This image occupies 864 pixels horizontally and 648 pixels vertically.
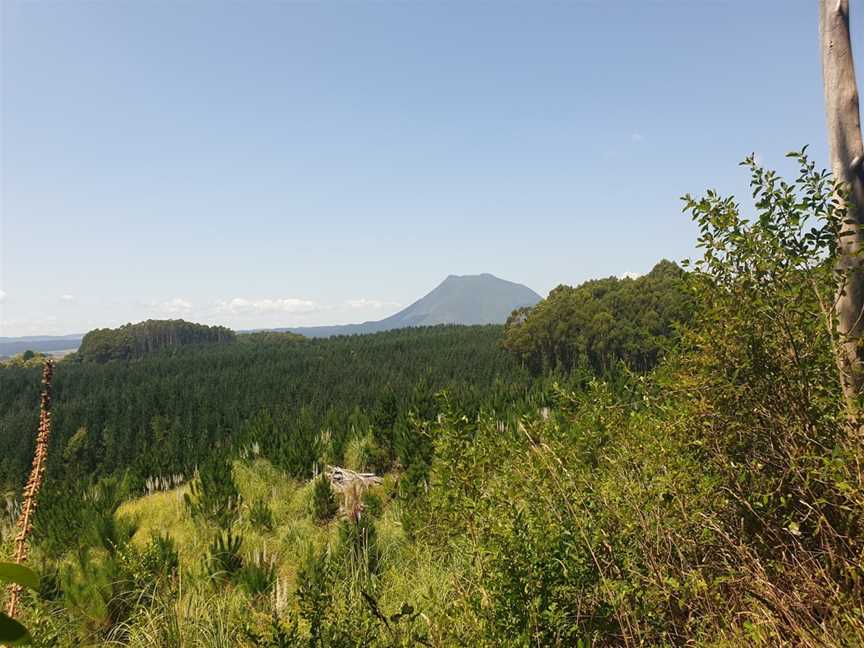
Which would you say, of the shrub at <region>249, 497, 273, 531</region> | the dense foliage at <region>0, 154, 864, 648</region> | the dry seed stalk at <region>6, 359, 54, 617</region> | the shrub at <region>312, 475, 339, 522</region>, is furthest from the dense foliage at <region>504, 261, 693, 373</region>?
the dry seed stalk at <region>6, 359, 54, 617</region>

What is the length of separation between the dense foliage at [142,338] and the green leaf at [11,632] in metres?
140

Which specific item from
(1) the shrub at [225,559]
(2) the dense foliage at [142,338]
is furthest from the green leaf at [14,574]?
(2) the dense foliage at [142,338]

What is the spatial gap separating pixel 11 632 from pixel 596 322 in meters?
42.9

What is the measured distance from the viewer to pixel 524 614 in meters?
2.64

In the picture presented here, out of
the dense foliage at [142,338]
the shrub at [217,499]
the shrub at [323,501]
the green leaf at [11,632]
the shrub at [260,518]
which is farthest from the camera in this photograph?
the dense foliage at [142,338]

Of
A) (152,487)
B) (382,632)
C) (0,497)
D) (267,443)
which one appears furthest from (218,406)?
(382,632)

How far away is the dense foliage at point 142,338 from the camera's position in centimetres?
11438

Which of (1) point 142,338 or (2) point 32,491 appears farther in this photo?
(1) point 142,338

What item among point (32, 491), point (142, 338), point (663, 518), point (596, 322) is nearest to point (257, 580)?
point (663, 518)

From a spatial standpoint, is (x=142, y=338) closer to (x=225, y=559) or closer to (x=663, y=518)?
(x=225, y=559)

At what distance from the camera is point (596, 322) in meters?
40.6

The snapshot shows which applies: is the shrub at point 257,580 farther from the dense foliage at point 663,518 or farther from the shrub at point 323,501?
the shrub at point 323,501

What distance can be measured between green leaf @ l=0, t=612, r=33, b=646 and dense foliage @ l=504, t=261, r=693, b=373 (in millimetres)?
37066

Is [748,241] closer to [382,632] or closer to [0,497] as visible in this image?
[382,632]
